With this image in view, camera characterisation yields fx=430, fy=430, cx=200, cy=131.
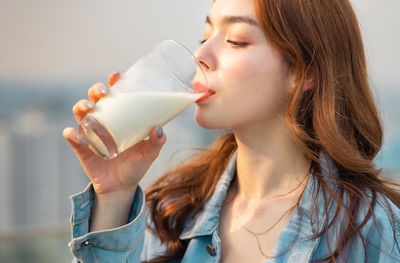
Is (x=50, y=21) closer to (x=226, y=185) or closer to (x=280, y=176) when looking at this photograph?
(x=226, y=185)

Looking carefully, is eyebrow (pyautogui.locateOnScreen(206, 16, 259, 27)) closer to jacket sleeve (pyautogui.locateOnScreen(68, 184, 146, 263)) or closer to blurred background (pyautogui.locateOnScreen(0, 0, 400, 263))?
jacket sleeve (pyautogui.locateOnScreen(68, 184, 146, 263))

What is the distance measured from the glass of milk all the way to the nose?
5.8 inches

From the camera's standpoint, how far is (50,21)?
2.28m

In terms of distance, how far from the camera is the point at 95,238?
1.14 meters

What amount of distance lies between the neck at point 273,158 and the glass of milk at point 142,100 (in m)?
0.35

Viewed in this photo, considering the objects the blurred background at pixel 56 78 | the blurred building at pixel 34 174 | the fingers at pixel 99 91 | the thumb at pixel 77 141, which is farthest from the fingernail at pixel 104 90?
the blurred building at pixel 34 174

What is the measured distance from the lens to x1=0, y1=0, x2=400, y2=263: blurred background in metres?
2.03

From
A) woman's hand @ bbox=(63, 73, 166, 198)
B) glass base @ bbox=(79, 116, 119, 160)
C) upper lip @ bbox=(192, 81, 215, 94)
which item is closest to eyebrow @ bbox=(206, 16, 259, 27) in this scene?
upper lip @ bbox=(192, 81, 215, 94)

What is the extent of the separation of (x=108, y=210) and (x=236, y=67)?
521 mm

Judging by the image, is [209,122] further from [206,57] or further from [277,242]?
[277,242]

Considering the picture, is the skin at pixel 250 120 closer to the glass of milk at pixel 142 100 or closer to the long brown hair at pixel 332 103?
the long brown hair at pixel 332 103

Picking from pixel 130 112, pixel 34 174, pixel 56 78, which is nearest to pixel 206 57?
pixel 130 112

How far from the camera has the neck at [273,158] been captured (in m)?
1.27

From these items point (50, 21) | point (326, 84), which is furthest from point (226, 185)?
point (50, 21)
